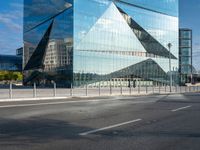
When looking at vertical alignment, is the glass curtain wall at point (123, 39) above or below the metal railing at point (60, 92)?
above

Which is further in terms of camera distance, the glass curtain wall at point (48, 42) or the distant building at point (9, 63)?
the distant building at point (9, 63)

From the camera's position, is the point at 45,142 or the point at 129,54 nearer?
the point at 45,142

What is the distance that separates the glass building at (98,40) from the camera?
6375cm

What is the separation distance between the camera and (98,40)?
67.4 meters

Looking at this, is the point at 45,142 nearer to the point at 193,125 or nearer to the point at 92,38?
the point at 193,125

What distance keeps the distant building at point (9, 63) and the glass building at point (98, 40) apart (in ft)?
128

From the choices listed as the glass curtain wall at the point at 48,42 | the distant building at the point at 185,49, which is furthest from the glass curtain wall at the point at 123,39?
the distant building at the point at 185,49

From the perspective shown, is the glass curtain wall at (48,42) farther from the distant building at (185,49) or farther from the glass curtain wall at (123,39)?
the distant building at (185,49)

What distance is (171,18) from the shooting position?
8838cm

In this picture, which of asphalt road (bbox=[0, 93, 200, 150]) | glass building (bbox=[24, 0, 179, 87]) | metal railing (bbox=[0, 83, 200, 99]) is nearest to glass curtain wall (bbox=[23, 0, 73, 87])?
glass building (bbox=[24, 0, 179, 87])

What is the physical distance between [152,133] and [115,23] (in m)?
65.4

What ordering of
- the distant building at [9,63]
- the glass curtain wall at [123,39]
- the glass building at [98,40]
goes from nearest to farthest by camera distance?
the glass building at [98,40] → the glass curtain wall at [123,39] → the distant building at [9,63]

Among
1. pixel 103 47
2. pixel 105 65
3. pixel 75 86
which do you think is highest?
pixel 103 47

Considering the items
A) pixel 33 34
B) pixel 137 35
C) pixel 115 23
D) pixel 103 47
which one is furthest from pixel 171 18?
pixel 33 34
